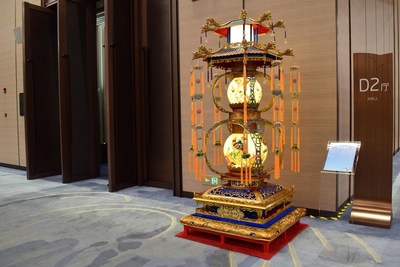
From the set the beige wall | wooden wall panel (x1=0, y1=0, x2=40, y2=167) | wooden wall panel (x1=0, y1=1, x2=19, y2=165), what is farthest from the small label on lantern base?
wooden wall panel (x1=0, y1=1, x2=19, y2=165)

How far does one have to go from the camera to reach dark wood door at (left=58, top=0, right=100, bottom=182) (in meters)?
6.08

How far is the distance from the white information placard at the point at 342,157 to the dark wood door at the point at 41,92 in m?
5.29

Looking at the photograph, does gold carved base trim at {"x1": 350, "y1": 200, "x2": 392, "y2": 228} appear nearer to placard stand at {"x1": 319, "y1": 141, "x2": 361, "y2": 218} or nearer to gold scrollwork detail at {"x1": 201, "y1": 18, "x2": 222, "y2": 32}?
placard stand at {"x1": 319, "y1": 141, "x2": 361, "y2": 218}

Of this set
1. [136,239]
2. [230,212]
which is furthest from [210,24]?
[136,239]

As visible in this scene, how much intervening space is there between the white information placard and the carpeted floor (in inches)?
22.9

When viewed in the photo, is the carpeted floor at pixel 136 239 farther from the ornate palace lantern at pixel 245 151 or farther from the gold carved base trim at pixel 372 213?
the ornate palace lantern at pixel 245 151

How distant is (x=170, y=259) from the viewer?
2.80 m

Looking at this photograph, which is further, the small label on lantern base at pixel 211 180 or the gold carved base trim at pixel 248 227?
the small label on lantern base at pixel 211 180

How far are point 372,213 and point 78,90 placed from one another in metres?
5.09

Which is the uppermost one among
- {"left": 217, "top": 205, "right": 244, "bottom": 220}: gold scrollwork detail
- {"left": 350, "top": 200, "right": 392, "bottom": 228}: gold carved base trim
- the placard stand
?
the placard stand

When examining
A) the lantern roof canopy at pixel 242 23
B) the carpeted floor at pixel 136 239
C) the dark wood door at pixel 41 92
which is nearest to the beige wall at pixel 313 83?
the carpeted floor at pixel 136 239

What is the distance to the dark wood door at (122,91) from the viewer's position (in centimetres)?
529

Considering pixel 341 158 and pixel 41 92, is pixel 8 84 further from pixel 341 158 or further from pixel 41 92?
pixel 341 158

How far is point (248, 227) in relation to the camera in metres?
3.03
